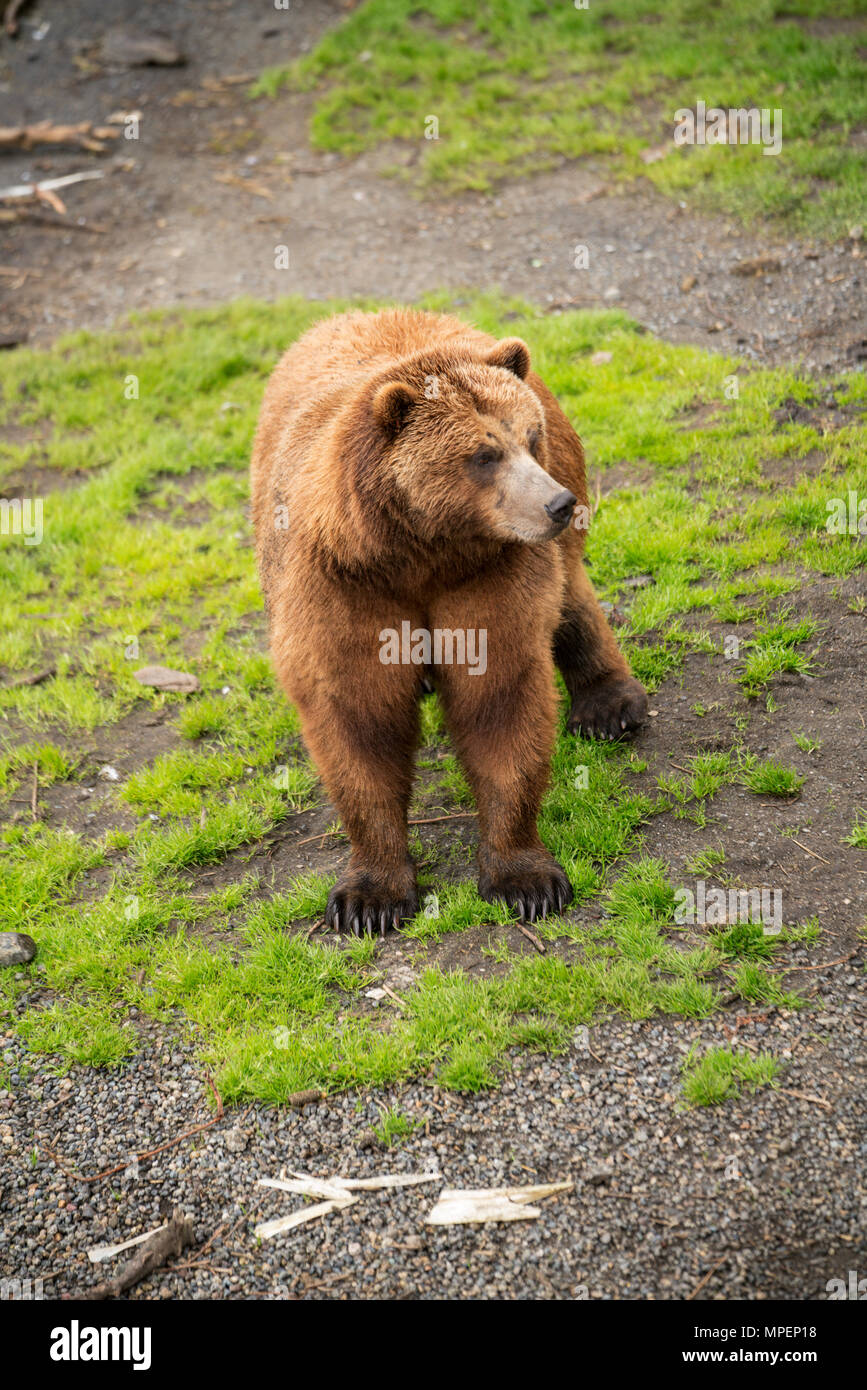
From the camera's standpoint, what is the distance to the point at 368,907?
5.29 meters

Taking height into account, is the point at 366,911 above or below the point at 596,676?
below

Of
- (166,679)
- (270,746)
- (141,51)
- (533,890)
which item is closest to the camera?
(533,890)

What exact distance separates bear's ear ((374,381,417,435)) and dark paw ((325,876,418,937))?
204 centimetres

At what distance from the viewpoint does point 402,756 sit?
5152 mm

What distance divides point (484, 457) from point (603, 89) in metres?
10.3

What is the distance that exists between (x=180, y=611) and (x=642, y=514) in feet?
10.5

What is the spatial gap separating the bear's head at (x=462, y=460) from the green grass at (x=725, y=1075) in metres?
1.99

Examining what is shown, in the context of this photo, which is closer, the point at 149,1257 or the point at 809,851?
the point at 149,1257

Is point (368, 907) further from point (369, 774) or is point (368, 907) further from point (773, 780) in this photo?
point (773, 780)

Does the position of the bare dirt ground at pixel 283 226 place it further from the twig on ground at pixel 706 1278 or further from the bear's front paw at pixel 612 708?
the twig on ground at pixel 706 1278

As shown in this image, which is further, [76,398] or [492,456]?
[76,398]

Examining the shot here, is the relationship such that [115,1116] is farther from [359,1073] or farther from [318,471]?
[318,471]

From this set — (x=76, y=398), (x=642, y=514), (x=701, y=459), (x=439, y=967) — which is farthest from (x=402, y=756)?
Result: (x=76, y=398)

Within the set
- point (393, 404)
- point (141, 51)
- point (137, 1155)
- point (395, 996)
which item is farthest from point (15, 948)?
point (141, 51)
